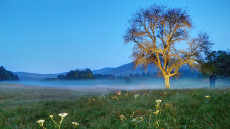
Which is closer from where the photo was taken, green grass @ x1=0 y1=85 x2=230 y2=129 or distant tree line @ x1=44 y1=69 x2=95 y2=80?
green grass @ x1=0 y1=85 x2=230 y2=129

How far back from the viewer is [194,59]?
21734 millimetres

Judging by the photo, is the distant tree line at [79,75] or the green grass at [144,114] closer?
the green grass at [144,114]

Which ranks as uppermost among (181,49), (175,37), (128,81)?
(175,37)

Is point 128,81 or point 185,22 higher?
point 185,22

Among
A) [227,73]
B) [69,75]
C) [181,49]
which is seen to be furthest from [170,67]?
[69,75]

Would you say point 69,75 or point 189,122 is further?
point 69,75

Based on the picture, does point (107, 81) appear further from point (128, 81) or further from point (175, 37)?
point (175, 37)

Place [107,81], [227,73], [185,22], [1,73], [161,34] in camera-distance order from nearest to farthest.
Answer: [185,22], [161,34], [227,73], [1,73], [107,81]

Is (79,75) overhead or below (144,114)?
overhead

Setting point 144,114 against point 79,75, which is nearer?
point 144,114

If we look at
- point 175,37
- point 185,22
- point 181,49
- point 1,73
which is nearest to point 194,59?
point 181,49

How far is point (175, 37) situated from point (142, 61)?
641cm

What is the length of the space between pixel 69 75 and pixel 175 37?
72707 mm

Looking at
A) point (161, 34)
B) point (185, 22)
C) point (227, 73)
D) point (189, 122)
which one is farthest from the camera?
point (227, 73)
